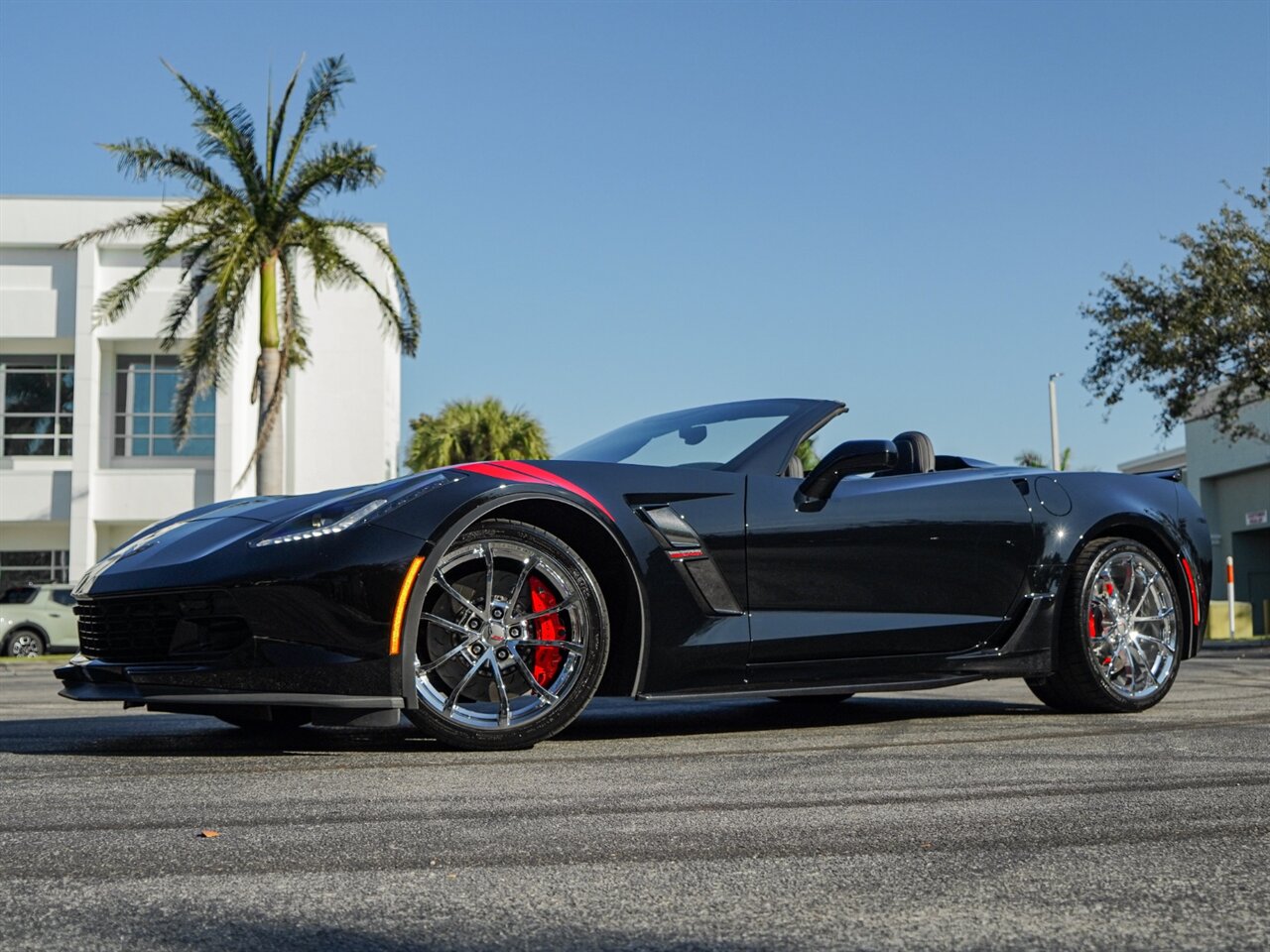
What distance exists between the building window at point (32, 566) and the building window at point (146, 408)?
2954 millimetres

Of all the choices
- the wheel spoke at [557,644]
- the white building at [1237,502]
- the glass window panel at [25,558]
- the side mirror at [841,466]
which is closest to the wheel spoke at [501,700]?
the wheel spoke at [557,644]

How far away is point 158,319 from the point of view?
34531 mm

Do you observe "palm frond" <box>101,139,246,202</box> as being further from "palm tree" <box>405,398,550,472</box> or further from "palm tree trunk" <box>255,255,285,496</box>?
"palm tree" <box>405,398,550,472</box>

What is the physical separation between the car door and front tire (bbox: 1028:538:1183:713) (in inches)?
15.4

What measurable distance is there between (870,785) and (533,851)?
1.25m

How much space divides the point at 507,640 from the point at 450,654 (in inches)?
8.1

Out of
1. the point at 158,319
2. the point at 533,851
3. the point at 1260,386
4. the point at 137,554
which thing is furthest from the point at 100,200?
the point at 533,851

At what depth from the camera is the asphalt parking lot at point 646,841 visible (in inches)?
87.9

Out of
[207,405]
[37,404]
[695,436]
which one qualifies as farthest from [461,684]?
[37,404]

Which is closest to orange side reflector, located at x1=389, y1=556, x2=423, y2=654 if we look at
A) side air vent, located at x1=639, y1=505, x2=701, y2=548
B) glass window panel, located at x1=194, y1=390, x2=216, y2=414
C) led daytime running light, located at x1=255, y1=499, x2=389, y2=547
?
led daytime running light, located at x1=255, y1=499, x2=389, y2=547

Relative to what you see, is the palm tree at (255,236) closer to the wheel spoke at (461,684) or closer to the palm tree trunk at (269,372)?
the palm tree trunk at (269,372)

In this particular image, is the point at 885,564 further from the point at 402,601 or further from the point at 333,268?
the point at 333,268

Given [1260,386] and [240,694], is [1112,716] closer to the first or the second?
[240,694]

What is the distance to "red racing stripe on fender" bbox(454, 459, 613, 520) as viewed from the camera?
469cm
